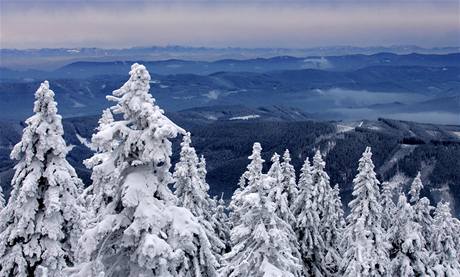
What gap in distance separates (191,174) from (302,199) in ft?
33.0

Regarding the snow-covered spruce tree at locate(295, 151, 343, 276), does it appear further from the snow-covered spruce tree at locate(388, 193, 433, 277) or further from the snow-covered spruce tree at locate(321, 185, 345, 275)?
the snow-covered spruce tree at locate(388, 193, 433, 277)

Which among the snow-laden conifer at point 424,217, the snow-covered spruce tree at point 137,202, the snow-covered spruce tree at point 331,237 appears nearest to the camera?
the snow-covered spruce tree at point 137,202

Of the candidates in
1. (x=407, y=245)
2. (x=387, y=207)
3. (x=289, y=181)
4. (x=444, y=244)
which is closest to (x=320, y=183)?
(x=289, y=181)

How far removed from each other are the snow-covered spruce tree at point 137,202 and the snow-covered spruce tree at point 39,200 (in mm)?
6347

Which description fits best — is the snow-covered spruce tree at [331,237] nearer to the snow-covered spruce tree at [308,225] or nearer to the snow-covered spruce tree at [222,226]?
the snow-covered spruce tree at [308,225]

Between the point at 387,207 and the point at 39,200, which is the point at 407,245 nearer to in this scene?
the point at 387,207

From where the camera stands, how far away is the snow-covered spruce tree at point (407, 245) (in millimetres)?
33425

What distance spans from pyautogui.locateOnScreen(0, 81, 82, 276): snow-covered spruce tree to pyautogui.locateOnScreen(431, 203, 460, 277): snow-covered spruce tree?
2555 cm

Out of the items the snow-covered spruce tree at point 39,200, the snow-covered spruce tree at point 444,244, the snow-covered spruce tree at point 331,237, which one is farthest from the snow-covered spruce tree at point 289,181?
the snow-covered spruce tree at point 39,200

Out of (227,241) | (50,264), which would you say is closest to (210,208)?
(227,241)

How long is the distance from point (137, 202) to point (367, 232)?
22.6 metres

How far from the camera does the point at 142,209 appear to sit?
11930mm

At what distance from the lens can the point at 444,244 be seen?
34.9 metres

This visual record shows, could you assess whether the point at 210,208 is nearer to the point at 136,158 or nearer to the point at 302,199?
the point at 302,199
